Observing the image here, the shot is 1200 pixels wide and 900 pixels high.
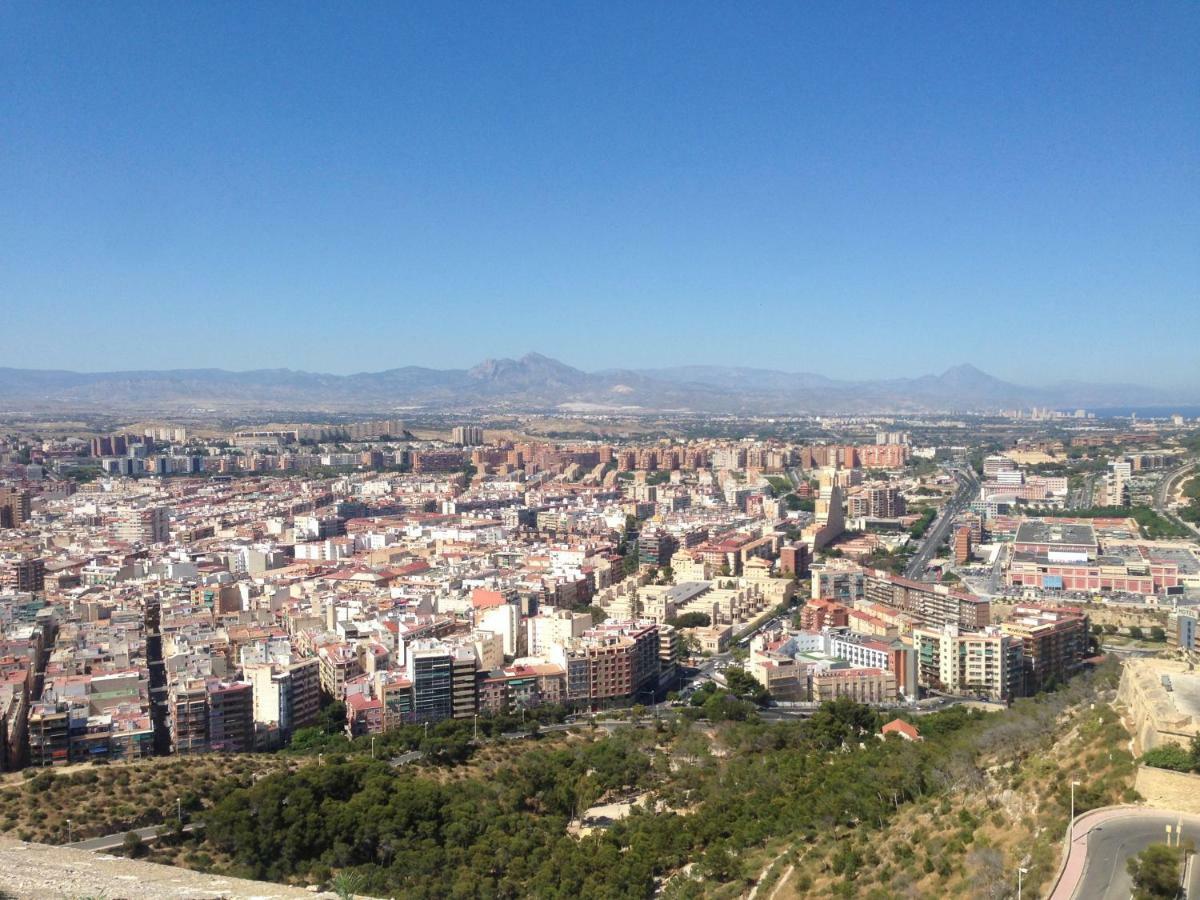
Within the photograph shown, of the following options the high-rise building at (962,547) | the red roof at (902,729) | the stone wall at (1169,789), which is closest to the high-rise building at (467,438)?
the high-rise building at (962,547)

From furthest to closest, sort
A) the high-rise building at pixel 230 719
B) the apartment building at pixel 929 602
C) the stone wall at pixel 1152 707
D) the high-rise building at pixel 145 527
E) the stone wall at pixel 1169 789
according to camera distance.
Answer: the high-rise building at pixel 145 527 → the apartment building at pixel 929 602 → the high-rise building at pixel 230 719 → the stone wall at pixel 1152 707 → the stone wall at pixel 1169 789

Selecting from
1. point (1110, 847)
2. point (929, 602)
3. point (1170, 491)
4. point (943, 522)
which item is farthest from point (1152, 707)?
point (1170, 491)

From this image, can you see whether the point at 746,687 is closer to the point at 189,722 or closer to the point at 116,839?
the point at 189,722

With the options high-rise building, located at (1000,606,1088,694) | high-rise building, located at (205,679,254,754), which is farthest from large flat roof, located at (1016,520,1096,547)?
high-rise building, located at (205,679,254,754)

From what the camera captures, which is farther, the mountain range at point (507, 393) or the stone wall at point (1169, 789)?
the mountain range at point (507, 393)

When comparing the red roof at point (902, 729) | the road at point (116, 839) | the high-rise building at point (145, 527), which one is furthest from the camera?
the high-rise building at point (145, 527)

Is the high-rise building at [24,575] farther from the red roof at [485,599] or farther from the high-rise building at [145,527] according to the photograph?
the red roof at [485,599]
